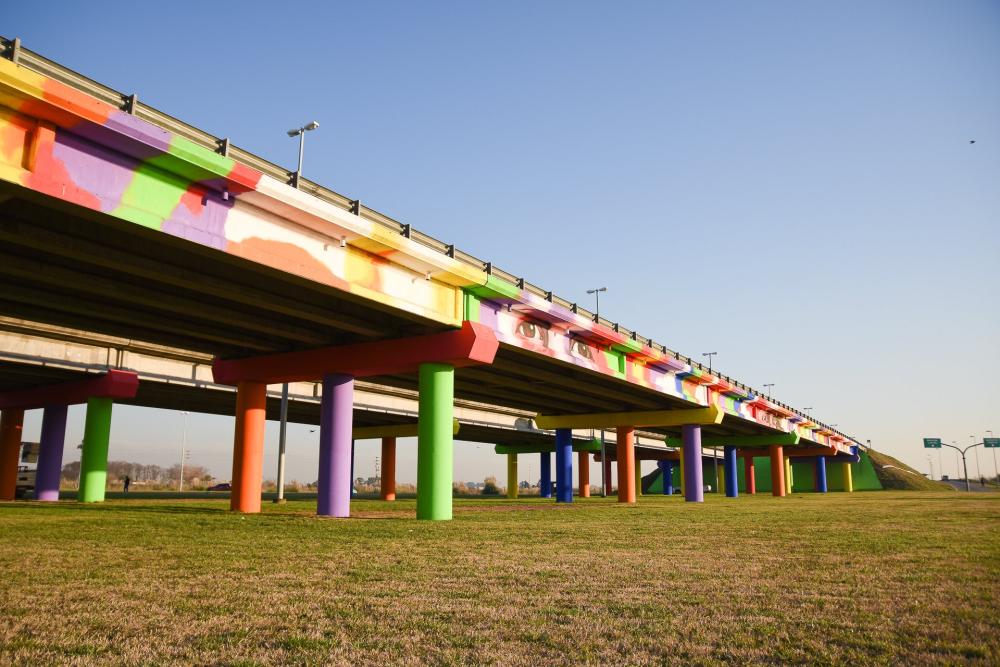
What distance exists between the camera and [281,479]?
41.8 metres

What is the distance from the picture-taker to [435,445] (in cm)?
2572

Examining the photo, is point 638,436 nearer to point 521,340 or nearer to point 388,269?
point 521,340

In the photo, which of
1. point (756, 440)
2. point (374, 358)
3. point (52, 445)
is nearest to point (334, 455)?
point (374, 358)

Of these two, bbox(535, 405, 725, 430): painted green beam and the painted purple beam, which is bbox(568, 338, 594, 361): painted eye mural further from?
the painted purple beam

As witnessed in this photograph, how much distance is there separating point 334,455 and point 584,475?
61817mm

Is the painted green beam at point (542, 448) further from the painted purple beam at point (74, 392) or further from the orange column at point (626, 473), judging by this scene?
the painted purple beam at point (74, 392)

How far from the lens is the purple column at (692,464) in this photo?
55.2 meters

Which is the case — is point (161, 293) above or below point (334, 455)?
above

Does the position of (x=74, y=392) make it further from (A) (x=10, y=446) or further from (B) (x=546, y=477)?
(B) (x=546, y=477)

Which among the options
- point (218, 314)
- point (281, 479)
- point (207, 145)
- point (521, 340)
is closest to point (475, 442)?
point (281, 479)

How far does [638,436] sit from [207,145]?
80.0m

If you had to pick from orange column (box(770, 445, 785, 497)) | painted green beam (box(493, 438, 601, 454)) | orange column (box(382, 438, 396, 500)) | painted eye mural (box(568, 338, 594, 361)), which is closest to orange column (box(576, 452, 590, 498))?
painted green beam (box(493, 438, 601, 454))

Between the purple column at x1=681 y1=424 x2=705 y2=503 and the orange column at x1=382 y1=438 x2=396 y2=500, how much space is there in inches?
955

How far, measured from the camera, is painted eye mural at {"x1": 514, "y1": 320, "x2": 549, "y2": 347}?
29.6 metres
